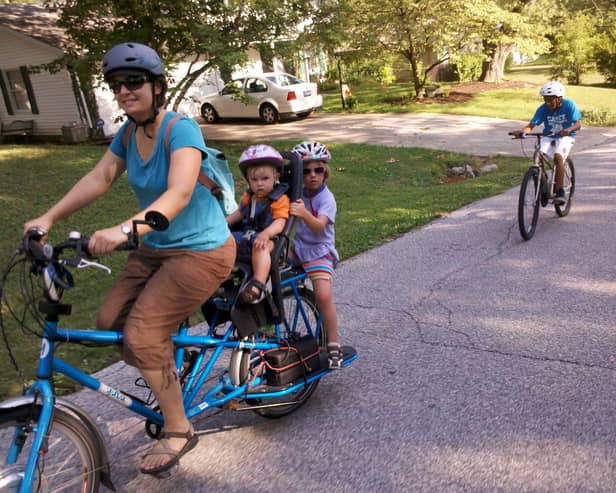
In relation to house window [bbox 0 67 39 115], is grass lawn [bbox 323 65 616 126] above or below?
below

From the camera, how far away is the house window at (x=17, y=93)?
62.7 ft

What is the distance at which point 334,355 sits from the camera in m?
3.60

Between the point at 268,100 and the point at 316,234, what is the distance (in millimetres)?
17160

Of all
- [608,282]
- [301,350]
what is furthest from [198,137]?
[608,282]

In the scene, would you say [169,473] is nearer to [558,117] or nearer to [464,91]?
[558,117]

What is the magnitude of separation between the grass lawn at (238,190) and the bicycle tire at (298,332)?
1.37m

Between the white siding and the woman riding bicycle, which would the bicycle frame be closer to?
the woman riding bicycle

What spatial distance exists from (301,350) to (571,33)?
2900 centimetres

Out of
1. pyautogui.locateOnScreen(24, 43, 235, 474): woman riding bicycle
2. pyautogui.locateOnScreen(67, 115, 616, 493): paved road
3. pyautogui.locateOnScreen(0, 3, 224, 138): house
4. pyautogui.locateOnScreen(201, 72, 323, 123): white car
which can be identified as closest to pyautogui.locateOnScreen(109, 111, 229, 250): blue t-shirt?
pyautogui.locateOnScreen(24, 43, 235, 474): woman riding bicycle

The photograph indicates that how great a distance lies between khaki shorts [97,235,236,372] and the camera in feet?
8.44

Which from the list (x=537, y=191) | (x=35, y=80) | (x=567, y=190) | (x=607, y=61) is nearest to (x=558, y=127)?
(x=567, y=190)

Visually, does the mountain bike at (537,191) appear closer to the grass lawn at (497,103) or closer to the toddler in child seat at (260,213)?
the toddler in child seat at (260,213)

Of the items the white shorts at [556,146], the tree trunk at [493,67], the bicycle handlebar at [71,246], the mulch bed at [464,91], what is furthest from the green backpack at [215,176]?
the tree trunk at [493,67]

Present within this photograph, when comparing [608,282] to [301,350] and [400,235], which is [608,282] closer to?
[400,235]
